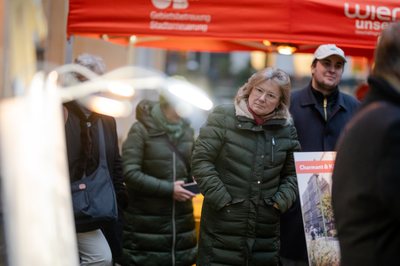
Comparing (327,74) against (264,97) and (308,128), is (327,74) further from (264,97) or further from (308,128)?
(264,97)

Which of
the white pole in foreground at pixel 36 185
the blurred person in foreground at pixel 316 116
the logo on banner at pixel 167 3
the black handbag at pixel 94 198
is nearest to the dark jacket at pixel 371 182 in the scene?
the white pole in foreground at pixel 36 185

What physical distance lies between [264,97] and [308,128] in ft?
2.08

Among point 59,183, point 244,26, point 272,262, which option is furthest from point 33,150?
point 244,26

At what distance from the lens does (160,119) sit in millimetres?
5629

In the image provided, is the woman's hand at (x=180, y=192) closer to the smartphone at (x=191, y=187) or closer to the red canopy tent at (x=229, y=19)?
the smartphone at (x=191, y=187)

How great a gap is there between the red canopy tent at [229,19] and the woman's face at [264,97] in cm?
98

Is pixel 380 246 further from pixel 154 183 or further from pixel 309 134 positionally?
pixel 154 183

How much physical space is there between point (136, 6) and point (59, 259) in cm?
305

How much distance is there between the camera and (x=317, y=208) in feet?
14.6

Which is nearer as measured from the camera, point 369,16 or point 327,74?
point 327,74

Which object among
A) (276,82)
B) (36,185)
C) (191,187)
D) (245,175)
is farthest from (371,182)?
(191,187)

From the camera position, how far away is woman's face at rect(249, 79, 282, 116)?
4477 millimetres

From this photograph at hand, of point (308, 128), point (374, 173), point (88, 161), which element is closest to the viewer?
point (374, 173)

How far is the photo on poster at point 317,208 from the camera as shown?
4359mm
